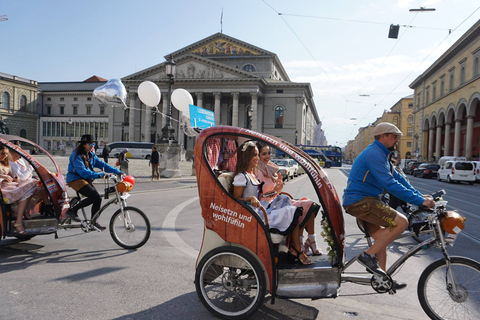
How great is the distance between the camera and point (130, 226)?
5.78m

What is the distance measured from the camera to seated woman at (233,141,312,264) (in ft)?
11.4

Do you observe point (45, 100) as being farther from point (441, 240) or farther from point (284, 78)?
point (441, 240)

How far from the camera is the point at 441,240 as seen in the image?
3.27 m

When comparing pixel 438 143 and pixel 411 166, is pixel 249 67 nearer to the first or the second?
pixel 438 143

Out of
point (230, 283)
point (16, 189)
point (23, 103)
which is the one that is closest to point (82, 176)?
point (16, 189)

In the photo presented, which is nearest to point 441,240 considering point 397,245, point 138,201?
point 397,245

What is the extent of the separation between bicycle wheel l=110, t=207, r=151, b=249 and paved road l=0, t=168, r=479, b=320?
0.17m

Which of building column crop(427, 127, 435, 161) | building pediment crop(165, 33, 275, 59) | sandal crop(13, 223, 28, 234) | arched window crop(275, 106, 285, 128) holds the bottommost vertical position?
sandal crop(13, 223, 28, 234)

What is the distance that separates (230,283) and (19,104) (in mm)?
91356

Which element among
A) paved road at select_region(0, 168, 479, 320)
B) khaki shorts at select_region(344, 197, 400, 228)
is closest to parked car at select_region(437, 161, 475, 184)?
paved road at select_region(0, 168, 479, 320)

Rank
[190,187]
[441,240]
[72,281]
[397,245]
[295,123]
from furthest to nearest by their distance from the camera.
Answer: [295,123], [190,187], [397,245], [72,281], [441,240]

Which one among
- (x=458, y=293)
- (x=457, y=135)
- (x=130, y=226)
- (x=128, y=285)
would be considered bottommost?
(x=128, y=285)

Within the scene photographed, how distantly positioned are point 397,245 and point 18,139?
6.51 meters

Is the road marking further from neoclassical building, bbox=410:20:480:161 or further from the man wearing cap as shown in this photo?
neoclassical building, bbox=410:20:480:161
